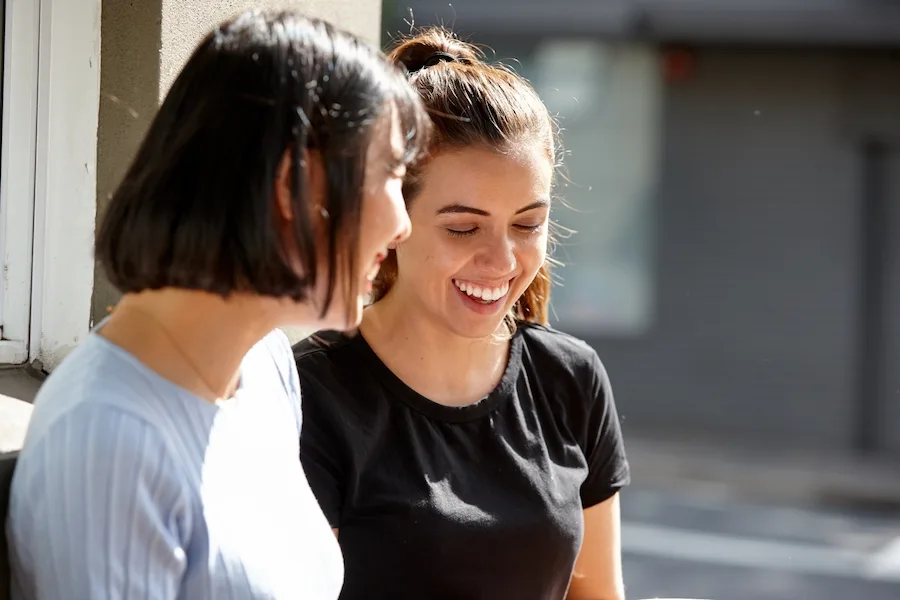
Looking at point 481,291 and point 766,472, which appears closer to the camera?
point 481,291

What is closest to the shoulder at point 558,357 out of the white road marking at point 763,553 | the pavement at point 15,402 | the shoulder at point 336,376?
the shoulder at point 336,376

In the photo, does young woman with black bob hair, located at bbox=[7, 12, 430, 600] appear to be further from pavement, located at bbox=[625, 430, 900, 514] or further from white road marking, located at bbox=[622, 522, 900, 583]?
pavement, located at bbox=[625, 430, 900, 514]

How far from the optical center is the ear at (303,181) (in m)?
1.28

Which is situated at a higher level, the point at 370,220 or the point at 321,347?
the point at 370,220

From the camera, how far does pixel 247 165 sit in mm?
1258

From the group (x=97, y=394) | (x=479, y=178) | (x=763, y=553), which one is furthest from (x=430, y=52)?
(x=763, y=553)

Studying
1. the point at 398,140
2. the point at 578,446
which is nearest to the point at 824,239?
the point at 578,446

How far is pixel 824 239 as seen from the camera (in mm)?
11719

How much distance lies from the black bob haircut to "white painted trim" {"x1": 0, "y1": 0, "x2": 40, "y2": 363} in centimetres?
60

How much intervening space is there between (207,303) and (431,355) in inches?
33.3

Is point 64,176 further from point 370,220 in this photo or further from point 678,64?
point 678,64

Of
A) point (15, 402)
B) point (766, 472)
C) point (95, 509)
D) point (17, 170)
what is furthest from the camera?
point (766, 472)

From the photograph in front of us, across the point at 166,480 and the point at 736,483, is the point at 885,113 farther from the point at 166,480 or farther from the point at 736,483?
the point at 166,480

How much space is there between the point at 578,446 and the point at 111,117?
1.09 metres
